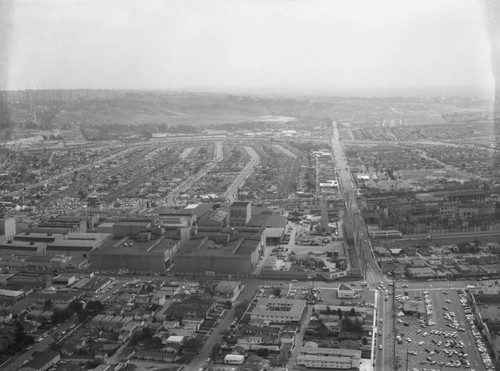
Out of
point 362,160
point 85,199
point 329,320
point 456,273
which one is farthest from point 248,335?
point 362,160

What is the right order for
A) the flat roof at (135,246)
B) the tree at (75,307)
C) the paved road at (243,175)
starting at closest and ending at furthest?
the tree at (75,307), the flat roof at (135,246), the paved road at (243,175)

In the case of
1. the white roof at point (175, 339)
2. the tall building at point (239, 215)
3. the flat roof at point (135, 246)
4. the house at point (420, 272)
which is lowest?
the white roof at point (175, 339)

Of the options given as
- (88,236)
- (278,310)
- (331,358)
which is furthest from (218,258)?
(331,358)

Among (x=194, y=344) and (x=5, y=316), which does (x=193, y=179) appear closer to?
(x=5, y=316)

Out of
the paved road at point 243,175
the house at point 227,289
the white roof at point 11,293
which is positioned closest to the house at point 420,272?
the house at point 227,289

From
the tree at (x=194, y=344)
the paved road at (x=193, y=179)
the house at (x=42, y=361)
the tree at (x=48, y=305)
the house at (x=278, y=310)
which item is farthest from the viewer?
the paved road at (x=193, y=179)

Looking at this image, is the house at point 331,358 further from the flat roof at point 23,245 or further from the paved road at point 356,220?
the flat roof at point 23,245

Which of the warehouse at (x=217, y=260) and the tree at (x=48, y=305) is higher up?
the warehouse at (x=217, y=260)
